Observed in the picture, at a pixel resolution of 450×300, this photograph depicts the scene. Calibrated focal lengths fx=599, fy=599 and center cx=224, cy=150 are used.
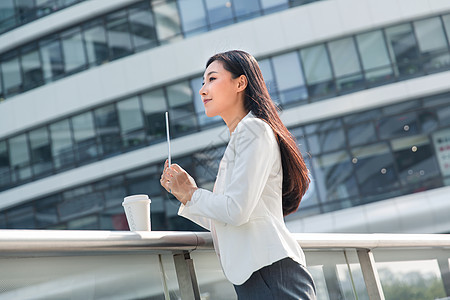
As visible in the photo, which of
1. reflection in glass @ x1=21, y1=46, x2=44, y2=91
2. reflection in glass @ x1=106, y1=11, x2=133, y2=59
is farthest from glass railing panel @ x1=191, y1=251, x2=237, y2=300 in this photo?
reflection in glass @ x1=21, y1=46, x2=44, y2=91

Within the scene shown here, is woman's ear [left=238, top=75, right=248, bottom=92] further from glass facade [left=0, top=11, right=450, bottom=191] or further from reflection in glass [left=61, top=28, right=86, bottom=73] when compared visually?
reflection in glass [left=61, top=28, right=86, bottom=73]

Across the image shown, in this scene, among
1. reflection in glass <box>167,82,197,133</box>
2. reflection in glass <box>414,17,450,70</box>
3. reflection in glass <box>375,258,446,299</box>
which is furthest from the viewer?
reflection in glass <box>167,82,197,133</box>

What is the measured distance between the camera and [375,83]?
19.0 meters

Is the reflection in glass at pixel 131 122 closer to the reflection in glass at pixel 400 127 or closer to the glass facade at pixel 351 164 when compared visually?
the glass facade at pixel 351 164

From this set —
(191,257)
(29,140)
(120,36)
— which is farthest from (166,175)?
(29,140)

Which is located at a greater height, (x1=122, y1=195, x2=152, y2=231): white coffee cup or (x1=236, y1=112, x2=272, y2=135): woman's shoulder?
(x1=236, y1=112, x2=272, y2=135): woman's shoulder

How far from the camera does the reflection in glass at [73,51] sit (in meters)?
21.6

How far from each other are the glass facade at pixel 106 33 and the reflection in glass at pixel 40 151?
69.0 inches

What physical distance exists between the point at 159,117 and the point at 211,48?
9.54 feet

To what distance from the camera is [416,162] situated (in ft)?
60.2

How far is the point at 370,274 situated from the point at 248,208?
195cm

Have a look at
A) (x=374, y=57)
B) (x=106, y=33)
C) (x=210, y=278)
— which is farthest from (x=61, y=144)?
Result: (x=210, y=278)

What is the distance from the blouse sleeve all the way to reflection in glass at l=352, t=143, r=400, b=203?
16.4 metres

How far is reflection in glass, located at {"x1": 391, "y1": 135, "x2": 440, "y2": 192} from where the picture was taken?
18.1 meters
